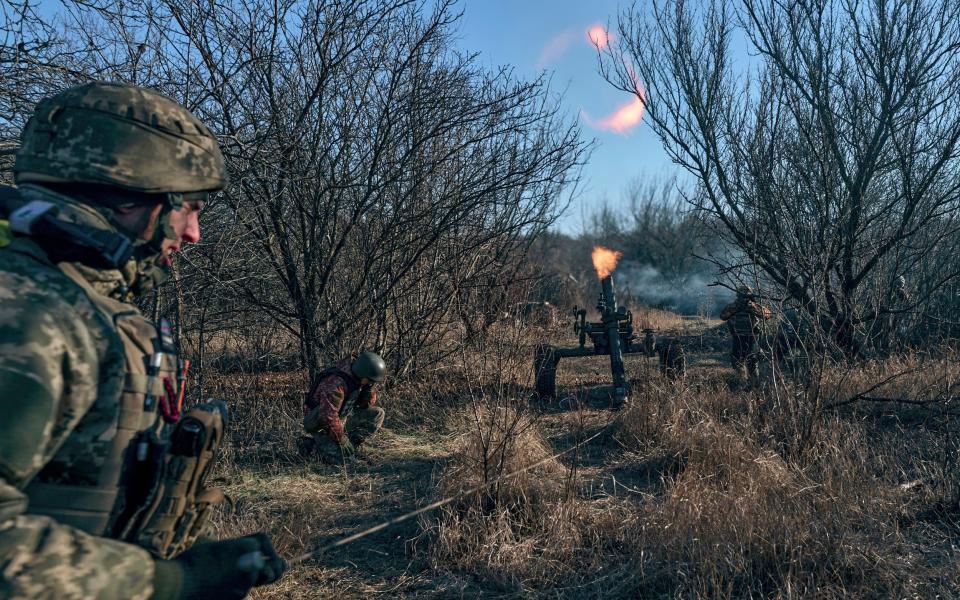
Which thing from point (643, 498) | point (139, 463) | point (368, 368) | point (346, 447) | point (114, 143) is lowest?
point (643, 498)

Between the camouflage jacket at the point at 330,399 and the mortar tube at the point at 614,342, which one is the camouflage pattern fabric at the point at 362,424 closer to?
the camouflage jacket at the point at 330,399

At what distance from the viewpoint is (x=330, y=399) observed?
5.38 m

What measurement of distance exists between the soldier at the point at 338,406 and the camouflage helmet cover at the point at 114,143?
149 inches

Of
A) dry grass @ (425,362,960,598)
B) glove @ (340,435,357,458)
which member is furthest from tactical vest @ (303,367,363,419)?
dry grass @ (425,362,960,598)

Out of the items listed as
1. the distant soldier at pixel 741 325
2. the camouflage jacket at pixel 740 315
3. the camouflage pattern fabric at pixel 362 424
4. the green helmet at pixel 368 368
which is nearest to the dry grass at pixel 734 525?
the green helmet at pixel 368 368

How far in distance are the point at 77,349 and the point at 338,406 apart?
4255mm

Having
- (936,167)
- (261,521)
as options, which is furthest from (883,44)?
(261,521)

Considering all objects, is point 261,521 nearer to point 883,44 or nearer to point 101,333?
point 101,333

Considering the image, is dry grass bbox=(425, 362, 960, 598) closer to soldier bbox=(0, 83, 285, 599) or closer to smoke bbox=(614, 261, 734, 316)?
soldier bbox=(0, 83, 285, 599)

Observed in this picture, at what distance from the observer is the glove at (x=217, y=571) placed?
4.43ft

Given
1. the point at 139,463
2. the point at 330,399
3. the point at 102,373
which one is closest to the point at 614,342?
the point at 330,399

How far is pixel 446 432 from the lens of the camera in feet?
21.3

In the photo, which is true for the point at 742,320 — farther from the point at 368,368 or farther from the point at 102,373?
the point at 102,373

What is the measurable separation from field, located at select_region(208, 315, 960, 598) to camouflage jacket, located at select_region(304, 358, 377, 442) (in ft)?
1.15
